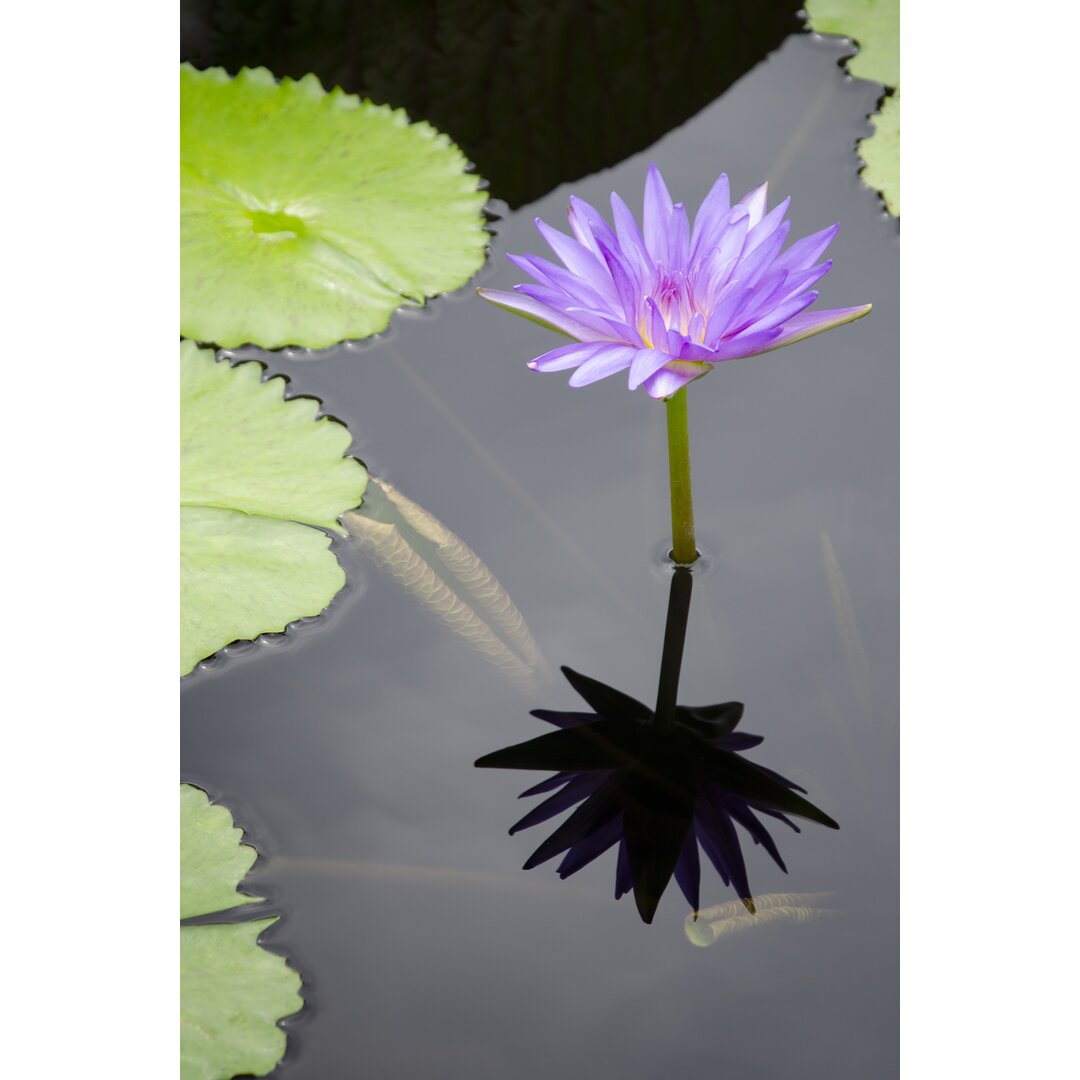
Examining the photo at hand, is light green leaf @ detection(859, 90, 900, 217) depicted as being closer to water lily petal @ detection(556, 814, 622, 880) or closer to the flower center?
the flower center

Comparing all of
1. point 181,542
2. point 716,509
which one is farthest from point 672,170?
point 181,542

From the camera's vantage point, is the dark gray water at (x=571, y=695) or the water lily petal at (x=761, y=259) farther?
the water lily petal at (x=761, y=259)

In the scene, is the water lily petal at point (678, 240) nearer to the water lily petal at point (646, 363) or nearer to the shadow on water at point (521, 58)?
the water lily petal at point (646, 363)

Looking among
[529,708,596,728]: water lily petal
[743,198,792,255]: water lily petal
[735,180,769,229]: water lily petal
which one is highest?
[735,180,769,229]: water lily petal

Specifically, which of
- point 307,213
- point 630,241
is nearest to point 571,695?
point 630,241

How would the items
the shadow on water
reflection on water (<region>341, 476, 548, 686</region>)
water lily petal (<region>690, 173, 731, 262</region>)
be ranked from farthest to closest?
1. the shadow on water
2. reflection on water (<region>341, 476, 548, 686</region>)
3. water lily petal (<region>690, 173, 731, 262</region>)

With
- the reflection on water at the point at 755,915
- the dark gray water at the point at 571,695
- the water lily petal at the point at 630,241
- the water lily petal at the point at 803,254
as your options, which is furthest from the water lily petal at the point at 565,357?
the reflection on water at the point at 755,915

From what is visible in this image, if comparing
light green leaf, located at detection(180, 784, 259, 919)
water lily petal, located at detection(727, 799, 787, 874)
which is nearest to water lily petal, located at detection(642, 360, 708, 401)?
water lily petal, located at detection(727, 799, 787, 874)
